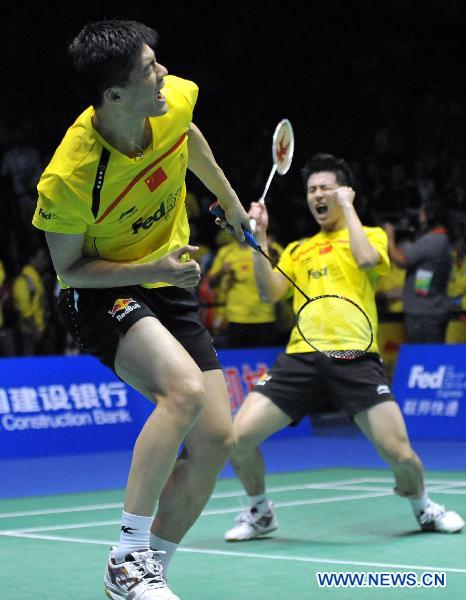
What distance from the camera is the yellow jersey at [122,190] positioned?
3926 mm

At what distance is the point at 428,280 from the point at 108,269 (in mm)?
6743

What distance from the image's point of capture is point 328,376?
6.22m

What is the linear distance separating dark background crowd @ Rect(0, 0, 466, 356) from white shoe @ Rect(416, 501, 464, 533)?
8.81m

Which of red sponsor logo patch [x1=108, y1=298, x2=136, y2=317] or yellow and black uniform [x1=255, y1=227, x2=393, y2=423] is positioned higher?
red sponsor logo patch [x1=108, y1=298, x2=136, y2=317]

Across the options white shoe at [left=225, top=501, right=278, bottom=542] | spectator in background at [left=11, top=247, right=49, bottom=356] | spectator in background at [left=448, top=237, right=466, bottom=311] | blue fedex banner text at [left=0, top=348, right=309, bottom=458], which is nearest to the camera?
white shoe at [left=225, top=501, right=278, bottom=542]

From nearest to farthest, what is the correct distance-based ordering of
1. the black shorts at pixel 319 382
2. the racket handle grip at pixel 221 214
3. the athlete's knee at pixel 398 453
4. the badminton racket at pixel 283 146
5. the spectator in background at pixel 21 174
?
the racket handle grip at pixel 221 214 → the athlete's knee at pixel 398 453 → the black shorts at pixel 319 382 → the badminton racket at pixel 283 146 → the spectator in background at pixel 21 174

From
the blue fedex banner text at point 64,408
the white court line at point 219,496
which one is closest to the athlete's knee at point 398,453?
the white court line at point 219,496

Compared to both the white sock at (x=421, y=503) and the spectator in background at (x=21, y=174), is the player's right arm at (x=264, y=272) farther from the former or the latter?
the spectator in background at (x=21, y=174)

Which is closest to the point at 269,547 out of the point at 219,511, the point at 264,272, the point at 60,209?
the point at 219,511

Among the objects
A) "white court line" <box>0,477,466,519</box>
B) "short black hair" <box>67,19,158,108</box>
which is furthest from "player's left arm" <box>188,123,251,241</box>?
"white court line" <box>0,477,466,519</box>

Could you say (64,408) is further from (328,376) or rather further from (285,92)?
(285,92)

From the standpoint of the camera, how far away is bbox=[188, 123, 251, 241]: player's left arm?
447 centimetres

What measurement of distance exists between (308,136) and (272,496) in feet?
32.6

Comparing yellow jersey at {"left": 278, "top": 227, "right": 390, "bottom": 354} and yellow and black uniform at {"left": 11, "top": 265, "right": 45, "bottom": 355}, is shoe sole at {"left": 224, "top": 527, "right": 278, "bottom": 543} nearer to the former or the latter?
yellow jersey at {"left": 278, "top": 227, "right": 390, "bottom": 354}
